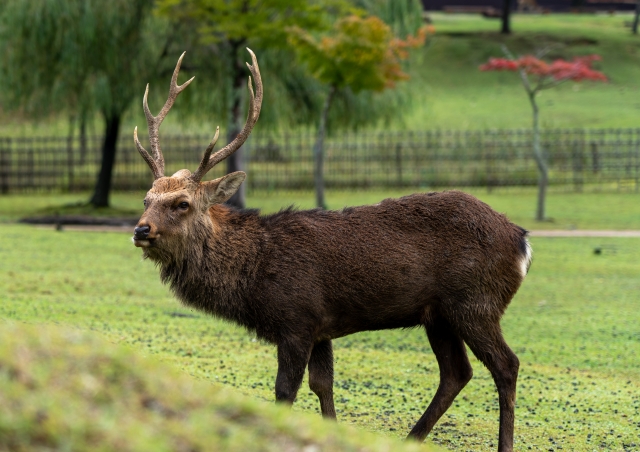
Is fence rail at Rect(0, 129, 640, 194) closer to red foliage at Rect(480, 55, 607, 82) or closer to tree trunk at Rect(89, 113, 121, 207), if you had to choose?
tree trunk at Rect(89, 113, 121, 207)

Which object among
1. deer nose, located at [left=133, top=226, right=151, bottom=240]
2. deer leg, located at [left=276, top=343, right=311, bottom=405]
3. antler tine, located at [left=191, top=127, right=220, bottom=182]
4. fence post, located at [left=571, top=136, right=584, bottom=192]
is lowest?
fence post, located at [left=571, top=136, right=584, bottom=192]

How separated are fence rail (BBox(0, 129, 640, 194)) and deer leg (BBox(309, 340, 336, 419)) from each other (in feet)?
74.5

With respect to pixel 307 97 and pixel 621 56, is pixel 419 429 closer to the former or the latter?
pixel 307 97

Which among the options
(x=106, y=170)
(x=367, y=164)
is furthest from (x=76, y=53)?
(x=367, y=164)

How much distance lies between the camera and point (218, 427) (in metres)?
2.70

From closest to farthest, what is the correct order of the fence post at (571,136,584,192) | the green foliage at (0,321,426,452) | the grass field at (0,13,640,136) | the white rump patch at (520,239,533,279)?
the green foliage at (0,321,426,452), the white rump patch at (520,239,533,279), the fence post at (571,136,584,192), the grass field at (0,13,640,136)

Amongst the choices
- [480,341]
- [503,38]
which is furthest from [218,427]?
[503,38]

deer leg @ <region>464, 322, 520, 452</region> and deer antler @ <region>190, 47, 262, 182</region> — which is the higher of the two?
deer antler @ <region>190, 47, 262, 182</region>

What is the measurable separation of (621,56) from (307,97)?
29.7 metres

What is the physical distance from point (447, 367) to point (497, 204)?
18.8 meters

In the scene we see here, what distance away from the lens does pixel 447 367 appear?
6145 mm

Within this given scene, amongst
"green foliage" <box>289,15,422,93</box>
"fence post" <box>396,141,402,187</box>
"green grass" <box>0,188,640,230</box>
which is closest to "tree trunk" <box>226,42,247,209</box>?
"green foliage" <box>289,15,422,93</box>

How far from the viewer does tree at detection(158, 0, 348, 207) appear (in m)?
18.6

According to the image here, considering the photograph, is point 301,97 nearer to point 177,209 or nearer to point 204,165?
point 204,165
